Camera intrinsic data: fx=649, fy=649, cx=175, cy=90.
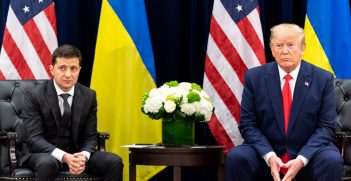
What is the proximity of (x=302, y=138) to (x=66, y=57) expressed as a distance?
1.92m

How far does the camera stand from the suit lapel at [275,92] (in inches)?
185

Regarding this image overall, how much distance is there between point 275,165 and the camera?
14.5 feet

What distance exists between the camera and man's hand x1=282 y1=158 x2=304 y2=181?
439 centimetres

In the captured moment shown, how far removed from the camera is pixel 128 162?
578cm

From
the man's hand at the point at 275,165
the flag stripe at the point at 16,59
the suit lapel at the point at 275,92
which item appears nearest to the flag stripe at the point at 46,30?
the flag stripe at the point at 16,59

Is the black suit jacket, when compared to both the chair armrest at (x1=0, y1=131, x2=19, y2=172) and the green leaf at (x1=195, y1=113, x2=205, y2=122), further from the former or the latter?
the green leaf at (x1=195, y1=113, x2=205, y2=122)

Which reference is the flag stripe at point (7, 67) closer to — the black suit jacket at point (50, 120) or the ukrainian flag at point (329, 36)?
the black suit jacket at point (50, 120)

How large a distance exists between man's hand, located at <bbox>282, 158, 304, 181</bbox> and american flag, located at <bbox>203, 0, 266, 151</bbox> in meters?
1.44

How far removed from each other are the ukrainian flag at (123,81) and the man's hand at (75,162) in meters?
0.99

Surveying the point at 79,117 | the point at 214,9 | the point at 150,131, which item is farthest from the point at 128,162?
the point at 214,9

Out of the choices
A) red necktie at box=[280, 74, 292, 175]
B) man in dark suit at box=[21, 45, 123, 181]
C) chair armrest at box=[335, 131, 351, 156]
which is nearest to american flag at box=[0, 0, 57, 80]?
man in dark suit at box=[21, 45, 123, 181]

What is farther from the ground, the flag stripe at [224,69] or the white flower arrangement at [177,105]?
the flag stripe at [224,69]

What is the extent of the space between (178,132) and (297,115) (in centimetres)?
100

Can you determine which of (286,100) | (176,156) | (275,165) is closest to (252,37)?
(286,100)
